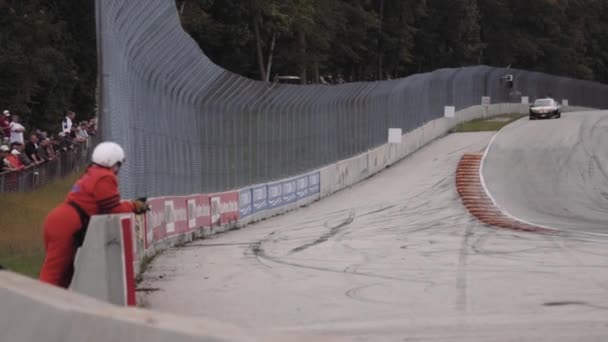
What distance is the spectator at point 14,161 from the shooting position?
68.8 feet

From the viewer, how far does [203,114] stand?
70.1 ft

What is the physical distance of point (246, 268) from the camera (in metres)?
14.9

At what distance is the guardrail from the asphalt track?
3551 millimetres

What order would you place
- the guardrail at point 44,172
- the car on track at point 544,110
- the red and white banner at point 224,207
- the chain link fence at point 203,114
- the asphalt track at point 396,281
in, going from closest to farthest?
the asphalt track at point 396,281, the chain link fence at point 203,114, the guardrail at point 44,172, the red and white banner at point 224,207, the car on track at point 544,110

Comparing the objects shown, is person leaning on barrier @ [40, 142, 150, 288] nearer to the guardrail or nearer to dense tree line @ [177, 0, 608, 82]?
the guardrail

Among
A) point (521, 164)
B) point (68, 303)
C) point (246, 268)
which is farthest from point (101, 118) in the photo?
point (521, 164)

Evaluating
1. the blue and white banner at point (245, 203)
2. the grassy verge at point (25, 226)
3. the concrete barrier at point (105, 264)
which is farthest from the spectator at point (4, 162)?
the concrete barrier at point (105, 264)

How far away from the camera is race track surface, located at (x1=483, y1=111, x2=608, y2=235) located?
2462cm

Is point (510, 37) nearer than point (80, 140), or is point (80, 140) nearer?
point (80, 140)

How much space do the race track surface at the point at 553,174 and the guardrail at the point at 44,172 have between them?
9.71 metres

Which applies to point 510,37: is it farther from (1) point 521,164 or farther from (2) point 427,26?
(1) point 521,164

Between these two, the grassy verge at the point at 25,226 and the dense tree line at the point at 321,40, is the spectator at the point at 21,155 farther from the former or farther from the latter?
the dense tree line at the point at 321,40

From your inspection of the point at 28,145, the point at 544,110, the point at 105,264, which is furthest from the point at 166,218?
the point at 544,110

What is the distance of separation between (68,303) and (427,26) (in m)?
95.7
